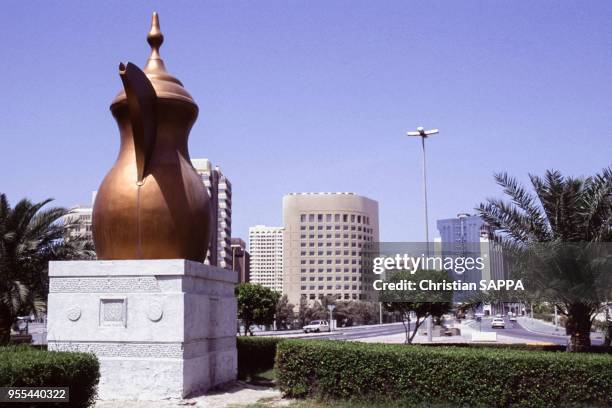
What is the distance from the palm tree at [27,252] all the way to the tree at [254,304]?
753 inches

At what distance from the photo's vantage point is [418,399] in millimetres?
12633

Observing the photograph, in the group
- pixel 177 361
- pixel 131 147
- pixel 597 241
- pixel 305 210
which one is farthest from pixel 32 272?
pixel 305 210

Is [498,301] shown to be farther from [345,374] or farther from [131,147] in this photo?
[131,147]

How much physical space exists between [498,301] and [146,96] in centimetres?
1051

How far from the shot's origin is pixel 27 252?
68.0 ft

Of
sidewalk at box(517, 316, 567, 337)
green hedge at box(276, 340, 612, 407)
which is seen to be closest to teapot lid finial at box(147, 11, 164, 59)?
green hedge at box(276, 340, 612, 407)

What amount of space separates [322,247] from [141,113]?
398 feet

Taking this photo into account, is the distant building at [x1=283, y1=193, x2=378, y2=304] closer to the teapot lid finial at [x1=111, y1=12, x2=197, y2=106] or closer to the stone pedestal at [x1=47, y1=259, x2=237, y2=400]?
the teapot lid finial at [x1=111, y1=12, x2=197, y2=106]

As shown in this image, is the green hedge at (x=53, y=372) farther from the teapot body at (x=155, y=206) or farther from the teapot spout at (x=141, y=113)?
the teapot spout at (x=141, y=113)

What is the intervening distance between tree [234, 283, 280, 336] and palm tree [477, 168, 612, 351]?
24.6 metres

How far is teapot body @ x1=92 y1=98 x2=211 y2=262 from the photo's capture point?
14734 millimetres

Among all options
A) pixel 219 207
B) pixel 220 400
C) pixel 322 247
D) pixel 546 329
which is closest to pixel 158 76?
pixel 220 400

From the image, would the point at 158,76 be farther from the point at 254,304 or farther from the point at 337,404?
the point at 254,304

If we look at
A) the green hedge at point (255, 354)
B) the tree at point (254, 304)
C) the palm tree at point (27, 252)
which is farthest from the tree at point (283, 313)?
the palm tree at point (27, 252)
